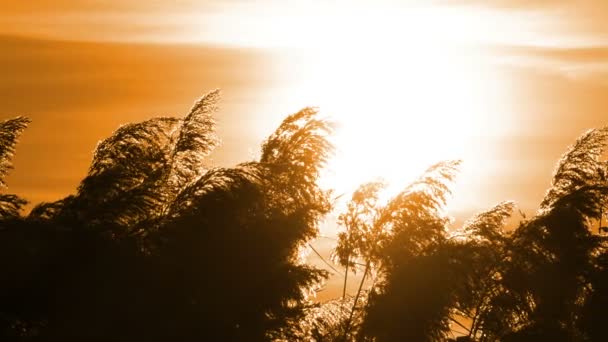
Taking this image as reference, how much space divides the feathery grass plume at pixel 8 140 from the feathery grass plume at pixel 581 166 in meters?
12.4

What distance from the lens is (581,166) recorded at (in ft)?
71.4

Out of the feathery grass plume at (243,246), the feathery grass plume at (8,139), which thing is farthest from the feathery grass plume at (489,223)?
the feathery grass plume at (8,139)

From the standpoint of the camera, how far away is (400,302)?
16.6 m

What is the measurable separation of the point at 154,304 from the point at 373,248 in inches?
232

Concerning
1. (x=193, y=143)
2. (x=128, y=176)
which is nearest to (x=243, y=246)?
(x=128, y=176)

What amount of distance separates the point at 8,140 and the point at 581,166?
13.7 m

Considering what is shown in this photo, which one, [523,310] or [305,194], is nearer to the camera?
[305,194]

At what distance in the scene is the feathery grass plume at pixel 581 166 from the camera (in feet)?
70.7

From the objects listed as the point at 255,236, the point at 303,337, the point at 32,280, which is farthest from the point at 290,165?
the point at 32,280

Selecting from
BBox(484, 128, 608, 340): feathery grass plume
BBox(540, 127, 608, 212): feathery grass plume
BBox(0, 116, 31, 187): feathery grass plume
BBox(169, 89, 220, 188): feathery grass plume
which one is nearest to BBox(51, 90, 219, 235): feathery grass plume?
BBox(169, 89, 220, 188): feathery grass plume

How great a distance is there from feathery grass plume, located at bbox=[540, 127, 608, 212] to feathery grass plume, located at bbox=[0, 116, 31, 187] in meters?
12.4

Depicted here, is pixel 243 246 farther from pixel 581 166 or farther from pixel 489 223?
pixel 581 166

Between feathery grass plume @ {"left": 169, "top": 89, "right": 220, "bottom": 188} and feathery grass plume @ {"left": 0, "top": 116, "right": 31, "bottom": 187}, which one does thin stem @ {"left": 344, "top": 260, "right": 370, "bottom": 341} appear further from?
feathery grass plume @ {"left": 0, "top": 116, "right": 31, "bottom": 187}

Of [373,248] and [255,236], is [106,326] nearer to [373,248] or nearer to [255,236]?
[255,236]
